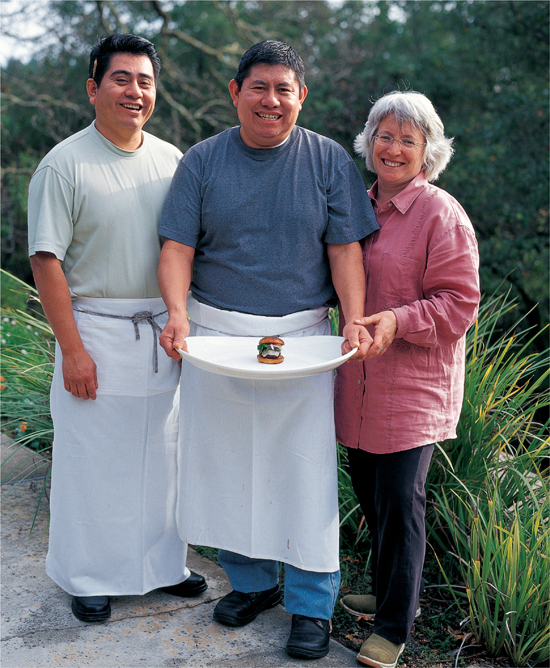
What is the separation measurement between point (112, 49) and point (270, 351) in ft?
4.01

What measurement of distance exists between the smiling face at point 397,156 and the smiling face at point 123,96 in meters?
0.85

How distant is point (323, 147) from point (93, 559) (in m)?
1.73

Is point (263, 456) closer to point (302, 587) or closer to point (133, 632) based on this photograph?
point (302, 587)

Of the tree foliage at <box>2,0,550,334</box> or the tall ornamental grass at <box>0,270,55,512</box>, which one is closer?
the tall ornamental grass at <box>0,270,55,512</box>

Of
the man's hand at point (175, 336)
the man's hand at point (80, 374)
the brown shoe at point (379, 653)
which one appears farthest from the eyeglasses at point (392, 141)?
the brown shoe at point (379, 653)

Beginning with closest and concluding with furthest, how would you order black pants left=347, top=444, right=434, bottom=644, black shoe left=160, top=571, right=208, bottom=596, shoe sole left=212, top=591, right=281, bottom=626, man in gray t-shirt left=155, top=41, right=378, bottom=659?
1. black pants left=347, top=444, right=434, bottom=644
2. man in gray t-shirt left=155, top=41, right=378, bottom=659
3. shoe sole left=212, top=591, right=281, bottom=626
4. black shoe left=160, top=571, right=208, bottom=596

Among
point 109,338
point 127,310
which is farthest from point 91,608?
point 127,310

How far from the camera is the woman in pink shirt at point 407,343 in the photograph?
217 centimetres

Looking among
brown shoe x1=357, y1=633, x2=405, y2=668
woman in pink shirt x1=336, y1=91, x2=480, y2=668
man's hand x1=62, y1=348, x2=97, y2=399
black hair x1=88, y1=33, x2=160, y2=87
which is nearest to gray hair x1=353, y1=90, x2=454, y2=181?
woman in pink shirt x1=336, y1=91, x2=480, y2=668

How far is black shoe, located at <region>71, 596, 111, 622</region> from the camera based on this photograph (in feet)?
8.18

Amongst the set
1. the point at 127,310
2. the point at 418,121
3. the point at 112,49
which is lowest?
the point at 127,310

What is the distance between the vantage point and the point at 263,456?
7.95 ft

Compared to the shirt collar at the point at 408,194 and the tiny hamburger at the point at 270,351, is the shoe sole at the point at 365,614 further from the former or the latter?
the shirt collar at the point at 408,194

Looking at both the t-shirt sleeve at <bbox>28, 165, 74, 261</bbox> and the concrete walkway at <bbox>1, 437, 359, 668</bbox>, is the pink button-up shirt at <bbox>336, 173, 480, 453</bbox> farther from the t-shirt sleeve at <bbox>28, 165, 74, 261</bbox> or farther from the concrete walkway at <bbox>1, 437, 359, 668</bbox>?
the t-shirt sleeve at <bbox>28, 165, 74, 261</bbox>
